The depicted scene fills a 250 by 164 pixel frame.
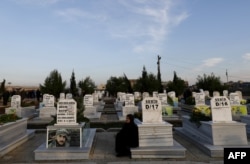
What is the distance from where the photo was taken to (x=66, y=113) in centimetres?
812

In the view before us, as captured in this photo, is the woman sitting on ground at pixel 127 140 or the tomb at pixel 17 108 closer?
the woman sitting on ground at pixel 127 140

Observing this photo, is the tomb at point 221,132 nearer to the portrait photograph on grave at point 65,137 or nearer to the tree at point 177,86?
the portrait photograph on grave at point 65,137

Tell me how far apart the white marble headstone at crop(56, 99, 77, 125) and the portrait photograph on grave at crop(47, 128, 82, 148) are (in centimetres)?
31

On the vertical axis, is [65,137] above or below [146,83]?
below

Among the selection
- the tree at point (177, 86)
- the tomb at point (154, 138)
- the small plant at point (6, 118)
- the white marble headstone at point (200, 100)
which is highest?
the tree at point (177, 86)

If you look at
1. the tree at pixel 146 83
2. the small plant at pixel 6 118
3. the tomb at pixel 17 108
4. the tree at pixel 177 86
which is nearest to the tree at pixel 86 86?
the tree at pixel 146 83

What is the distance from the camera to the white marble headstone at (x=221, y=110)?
8094 mm

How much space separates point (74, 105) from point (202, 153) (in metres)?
4.23

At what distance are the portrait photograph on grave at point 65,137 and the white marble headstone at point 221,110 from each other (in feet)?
14.1

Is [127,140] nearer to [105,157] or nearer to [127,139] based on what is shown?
[127,139]

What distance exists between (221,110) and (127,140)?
3.16m

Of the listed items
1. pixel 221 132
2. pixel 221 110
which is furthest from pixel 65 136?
pixel 221 110

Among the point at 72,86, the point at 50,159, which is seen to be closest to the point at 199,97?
the point at 50,159

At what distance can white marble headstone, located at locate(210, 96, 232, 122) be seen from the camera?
26.6ft
